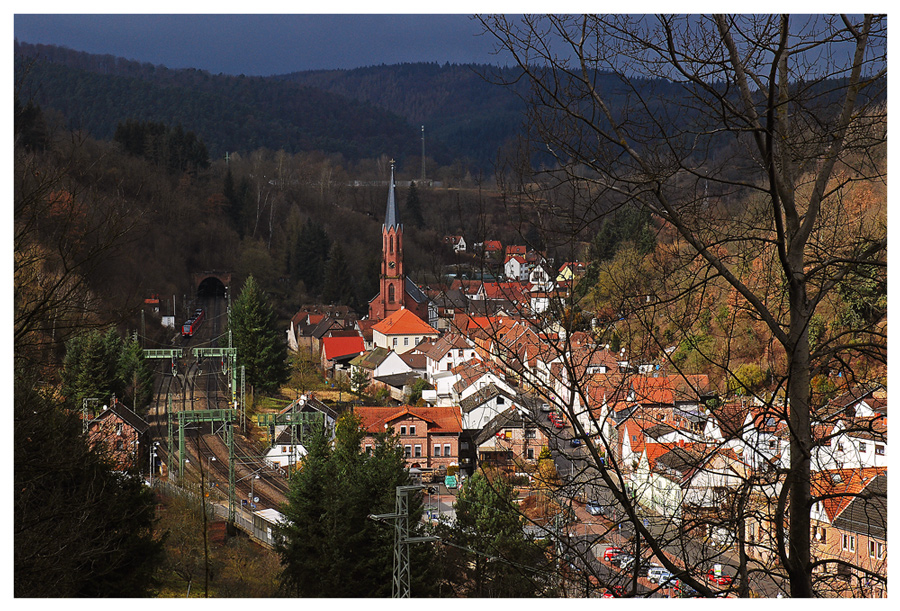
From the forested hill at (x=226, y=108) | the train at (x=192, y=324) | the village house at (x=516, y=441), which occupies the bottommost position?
the village house at (x=516, y=441)

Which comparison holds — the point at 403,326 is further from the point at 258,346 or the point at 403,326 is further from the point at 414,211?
the point at 414,211

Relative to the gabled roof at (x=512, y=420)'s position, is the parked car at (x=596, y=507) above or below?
below

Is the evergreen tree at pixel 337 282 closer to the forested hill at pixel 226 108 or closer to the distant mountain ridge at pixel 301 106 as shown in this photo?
the distant mountain ridge at pixel 301 106

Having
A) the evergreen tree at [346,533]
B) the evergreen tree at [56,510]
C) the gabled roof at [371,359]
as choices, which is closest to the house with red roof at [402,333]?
the gabled roof at [371,359]

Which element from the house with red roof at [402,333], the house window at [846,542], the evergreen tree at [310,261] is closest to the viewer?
the house window at [846,542]

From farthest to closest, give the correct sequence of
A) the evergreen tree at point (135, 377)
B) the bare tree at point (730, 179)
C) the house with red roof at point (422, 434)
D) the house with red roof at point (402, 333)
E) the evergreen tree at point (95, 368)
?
the house with red roof at point (402, 333) → the evergreen tree at point (135, 377) → the house with red roof at point (422, 434) → the evergreen tree at point (95, 368) → the bare tree at point (730, 179)

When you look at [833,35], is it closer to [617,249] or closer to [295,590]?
[617,249]
